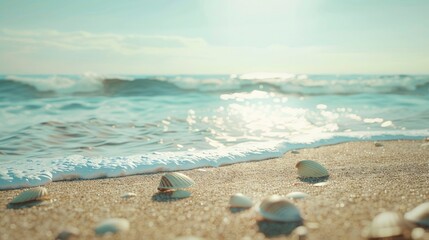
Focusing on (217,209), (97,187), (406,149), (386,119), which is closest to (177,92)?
(386,119)

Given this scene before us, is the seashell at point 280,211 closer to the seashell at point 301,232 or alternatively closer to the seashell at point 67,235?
the seashell at point 301,232

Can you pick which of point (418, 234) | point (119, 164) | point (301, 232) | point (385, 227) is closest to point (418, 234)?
point (418, 234)

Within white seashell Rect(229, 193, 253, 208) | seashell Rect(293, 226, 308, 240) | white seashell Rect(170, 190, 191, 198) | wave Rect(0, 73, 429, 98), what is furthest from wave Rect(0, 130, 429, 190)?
wave Rect(0, 73, 429, 98)

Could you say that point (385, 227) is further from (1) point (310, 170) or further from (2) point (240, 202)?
(1) point (310, 170)

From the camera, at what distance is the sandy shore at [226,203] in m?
2.51

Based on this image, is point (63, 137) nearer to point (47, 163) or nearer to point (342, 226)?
point (47, 163)

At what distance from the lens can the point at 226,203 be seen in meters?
3.27

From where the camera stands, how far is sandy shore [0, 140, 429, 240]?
98.7 inches

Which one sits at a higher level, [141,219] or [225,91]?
[225,91]

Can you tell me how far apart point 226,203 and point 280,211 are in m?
0.80

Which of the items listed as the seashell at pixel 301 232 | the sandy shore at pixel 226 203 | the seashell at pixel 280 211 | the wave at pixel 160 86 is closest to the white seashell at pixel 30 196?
the sandy shore at pixel 226 203

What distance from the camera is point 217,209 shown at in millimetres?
3096

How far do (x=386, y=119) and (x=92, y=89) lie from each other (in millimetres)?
13779

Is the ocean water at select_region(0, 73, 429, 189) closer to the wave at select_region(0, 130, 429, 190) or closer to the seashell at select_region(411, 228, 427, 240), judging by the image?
the wave at select_region(0, 130, 429, 190)
